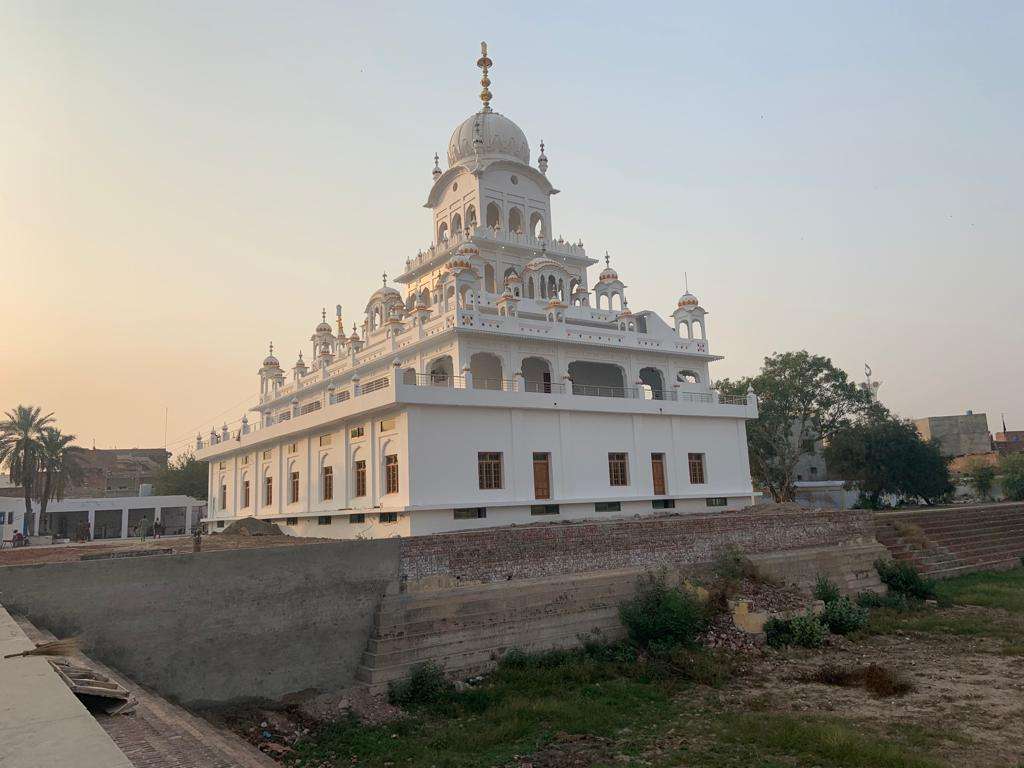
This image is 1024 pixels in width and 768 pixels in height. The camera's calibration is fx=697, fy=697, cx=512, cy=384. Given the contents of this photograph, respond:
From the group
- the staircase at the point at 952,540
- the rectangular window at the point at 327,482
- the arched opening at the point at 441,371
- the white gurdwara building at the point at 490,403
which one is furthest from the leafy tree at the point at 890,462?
the rectangular window at the point at 327,482

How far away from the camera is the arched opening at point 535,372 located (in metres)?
27.3

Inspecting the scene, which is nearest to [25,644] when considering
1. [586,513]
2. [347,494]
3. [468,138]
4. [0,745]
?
[0,745]

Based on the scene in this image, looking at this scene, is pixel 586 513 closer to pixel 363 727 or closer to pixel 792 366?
pixel 363 727

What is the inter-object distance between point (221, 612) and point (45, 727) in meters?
8.84

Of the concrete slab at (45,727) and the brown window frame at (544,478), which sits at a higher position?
the brown window frame at (544,478)

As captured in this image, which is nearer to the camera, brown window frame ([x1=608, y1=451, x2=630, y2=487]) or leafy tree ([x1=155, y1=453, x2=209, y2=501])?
brown window frame ([x1=608, y1=451, x2=630, y2=487])

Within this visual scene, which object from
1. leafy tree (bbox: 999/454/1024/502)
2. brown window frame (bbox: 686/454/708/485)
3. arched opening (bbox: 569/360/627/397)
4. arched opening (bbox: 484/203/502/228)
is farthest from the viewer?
leafy tree (bbox: 999/454/1024/502)

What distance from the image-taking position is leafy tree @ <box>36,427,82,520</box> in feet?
119

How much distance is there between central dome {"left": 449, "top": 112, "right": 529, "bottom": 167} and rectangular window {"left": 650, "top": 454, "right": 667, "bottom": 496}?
16.4 m

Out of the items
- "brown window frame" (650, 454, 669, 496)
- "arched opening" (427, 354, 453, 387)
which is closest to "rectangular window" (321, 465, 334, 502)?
"arched opening" (427, 354, 453, 387)

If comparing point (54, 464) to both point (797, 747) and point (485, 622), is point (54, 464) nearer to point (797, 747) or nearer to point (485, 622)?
point (485, 622)

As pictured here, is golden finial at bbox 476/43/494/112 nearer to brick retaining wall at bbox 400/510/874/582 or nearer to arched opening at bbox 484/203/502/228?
arched opening at bbox 484/203/502/228

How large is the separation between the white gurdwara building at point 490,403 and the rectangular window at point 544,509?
0.16 feet

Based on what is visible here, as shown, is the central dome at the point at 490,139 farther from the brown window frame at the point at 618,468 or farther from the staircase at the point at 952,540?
the staircase at the point at 952,540
